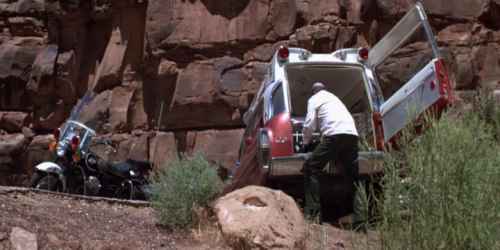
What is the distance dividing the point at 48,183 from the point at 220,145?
7790mm

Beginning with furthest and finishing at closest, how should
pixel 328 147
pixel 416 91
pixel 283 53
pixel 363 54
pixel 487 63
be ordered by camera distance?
pixel 487 63, pixel 363 54, pixel 283 53, pixel 416 91, pixel 328 147

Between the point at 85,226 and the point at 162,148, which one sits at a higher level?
the point at 85,226

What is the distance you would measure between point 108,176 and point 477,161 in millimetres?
8463

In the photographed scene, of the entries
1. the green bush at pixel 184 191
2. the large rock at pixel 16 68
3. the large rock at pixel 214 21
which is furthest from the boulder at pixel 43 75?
the green bush at pixel 184 191

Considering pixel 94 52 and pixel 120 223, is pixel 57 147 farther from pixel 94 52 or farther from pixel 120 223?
pixel 94 52

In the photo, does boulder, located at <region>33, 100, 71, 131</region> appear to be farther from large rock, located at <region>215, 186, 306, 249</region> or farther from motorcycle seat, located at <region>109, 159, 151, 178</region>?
large rock, located at <region>215, 186, 306, 249</region>

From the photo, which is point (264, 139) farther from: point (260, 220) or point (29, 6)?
point (29, 6)

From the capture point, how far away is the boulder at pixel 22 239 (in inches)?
240

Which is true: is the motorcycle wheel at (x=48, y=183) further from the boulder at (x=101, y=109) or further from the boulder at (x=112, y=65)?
the boulder at (x=112, y=65)

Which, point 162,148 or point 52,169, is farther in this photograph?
point 162,148

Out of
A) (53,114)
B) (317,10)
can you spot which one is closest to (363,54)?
(317,10)

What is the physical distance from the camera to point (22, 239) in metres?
6.21

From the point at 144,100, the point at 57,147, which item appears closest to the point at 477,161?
the point at 57,147

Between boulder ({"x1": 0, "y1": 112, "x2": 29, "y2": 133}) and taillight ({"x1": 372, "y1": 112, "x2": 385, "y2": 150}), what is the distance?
16.1 metres
